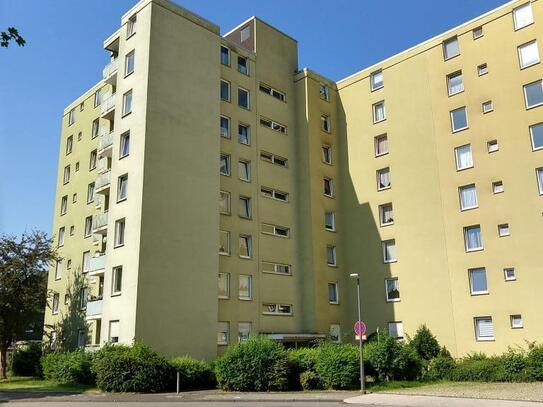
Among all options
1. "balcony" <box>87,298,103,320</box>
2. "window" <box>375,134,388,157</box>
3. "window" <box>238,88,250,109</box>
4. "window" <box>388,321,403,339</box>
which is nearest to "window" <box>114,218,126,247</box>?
"balcony" <box>87,298,103,320</box>

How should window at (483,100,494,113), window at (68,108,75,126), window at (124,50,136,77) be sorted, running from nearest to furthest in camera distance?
window at (483,100,494,113), window at (124,50,136,77), window at (68,108,75,126)

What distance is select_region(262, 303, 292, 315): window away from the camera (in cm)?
3609

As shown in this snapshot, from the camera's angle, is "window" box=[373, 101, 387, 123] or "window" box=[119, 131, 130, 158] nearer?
"window" box=[119, 131, 130, 158]

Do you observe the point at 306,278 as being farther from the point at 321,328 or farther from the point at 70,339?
the point at 70,339

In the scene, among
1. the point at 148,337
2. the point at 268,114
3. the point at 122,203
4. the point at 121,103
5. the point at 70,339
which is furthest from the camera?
the point at 268,114

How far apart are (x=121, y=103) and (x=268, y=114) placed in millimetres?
10582

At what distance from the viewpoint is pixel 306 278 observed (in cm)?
3803

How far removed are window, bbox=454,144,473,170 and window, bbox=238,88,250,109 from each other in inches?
565

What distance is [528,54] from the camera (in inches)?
1305

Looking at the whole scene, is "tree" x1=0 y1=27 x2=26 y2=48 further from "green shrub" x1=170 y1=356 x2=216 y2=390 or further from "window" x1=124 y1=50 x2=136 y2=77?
"window" x1=124 y1=50 x2=136 y2=77

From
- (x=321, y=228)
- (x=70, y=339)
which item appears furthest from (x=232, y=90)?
(x=70, y=339)

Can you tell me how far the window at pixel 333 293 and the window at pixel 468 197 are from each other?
1045 centimetres

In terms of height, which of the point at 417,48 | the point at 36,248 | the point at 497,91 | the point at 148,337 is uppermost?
the point at 417,48

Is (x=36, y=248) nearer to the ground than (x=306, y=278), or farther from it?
farther from it
